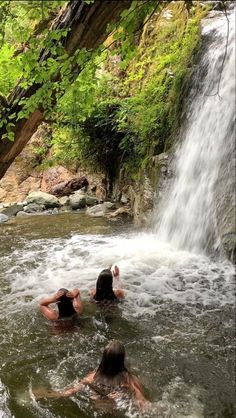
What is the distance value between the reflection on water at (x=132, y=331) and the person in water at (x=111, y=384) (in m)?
0.10

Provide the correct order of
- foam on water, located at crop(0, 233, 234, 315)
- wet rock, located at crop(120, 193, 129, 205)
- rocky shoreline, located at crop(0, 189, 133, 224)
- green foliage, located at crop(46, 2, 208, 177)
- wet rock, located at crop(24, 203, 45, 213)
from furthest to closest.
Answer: wet rock, located at crop(24, 203, 45, 213)
wet rock, located at crop(120, 193, 129, 205)
rocky shoreline, located at crop(0, 189, 133, 224)
green foliage, located at crop(46, 2, 208, 177)
foam on water, located at crop(0, 233, 234, 315)

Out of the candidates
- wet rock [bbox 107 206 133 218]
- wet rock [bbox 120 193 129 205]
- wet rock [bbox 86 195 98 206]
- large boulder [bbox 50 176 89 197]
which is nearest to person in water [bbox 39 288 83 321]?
wet rock [bbox 107 206 133 218]

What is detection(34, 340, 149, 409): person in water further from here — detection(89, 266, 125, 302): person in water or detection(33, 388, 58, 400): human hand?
detection(89, 266, 125, 302): person in water

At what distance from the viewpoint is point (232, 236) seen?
23.5 ft

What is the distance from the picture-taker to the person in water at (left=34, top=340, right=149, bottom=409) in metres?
4.09

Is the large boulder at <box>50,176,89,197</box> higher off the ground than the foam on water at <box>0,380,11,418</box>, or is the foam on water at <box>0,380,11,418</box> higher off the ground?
the large boulder at <box>50,176,89,197</box>

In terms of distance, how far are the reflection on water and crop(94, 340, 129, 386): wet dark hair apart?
0.76 ft

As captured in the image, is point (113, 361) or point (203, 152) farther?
point (203, 152)

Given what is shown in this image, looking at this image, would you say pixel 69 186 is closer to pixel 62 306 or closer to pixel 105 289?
pixel 105 289

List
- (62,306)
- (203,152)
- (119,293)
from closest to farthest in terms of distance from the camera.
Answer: (62,306) < (119,293) < (203,152)

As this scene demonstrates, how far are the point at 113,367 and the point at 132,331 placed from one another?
138 centimetres

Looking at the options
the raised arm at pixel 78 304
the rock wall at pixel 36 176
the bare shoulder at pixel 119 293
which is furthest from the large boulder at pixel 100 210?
the raised arm at pixel 78 304

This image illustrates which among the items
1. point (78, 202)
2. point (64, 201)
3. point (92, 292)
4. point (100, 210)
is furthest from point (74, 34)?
point (64, 201)

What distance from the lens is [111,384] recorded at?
4141 mm
